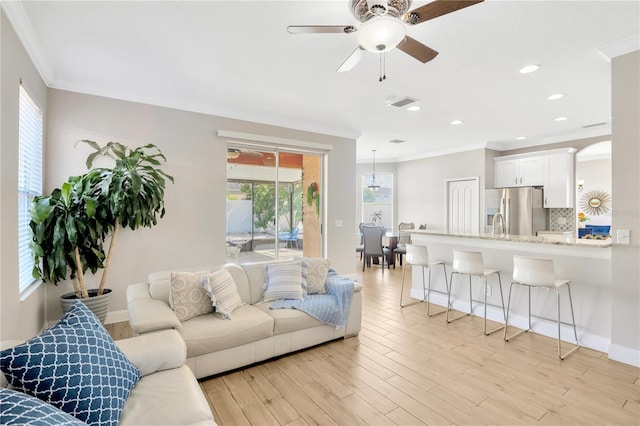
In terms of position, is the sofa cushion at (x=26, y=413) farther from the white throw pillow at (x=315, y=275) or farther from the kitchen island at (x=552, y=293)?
the kitchen island at (x=552, y=293)

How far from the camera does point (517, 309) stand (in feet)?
11.9

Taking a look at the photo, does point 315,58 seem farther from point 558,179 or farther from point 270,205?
point 558,179

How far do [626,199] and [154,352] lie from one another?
375 centimetres

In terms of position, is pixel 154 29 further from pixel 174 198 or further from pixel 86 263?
pixel 86 263

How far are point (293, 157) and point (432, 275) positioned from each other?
2861mm

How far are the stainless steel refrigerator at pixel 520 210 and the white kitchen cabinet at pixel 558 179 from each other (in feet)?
0.66

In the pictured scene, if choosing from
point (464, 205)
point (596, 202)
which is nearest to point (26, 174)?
point (464, 205)

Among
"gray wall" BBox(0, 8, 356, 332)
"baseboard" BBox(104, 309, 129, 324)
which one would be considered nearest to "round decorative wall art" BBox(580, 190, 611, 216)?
"gray wall" BBox(0, 8, 356, 332)

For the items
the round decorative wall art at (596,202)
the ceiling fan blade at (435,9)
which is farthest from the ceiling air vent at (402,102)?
the round decorative wall art at (596,202)

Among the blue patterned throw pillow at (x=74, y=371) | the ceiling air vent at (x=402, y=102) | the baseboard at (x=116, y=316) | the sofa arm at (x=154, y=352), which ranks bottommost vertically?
the baseboard at (x=116, y=316)

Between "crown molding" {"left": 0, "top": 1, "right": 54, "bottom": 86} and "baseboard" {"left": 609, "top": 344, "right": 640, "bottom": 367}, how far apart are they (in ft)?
17.5

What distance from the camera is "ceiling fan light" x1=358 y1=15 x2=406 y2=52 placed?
1744mm

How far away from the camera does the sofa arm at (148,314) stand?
221 centimetres

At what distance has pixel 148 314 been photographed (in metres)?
2.33
